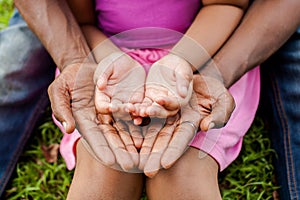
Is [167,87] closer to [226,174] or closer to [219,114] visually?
[219,114]

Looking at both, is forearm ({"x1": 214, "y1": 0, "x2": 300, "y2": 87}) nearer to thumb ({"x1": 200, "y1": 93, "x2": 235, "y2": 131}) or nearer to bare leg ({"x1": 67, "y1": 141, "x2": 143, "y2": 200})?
thumb ({"x1": 200, "y1": 93, "x2": 235, "y2": 131})

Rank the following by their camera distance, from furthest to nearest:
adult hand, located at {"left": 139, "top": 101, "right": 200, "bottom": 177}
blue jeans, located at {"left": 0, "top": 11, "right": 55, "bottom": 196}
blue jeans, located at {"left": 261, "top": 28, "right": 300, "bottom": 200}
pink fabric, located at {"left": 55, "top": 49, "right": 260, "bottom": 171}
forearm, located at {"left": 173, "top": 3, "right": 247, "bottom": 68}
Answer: blue jeans, located at {"left": 0, "top": 11, "right": 55, "bottom": 196}, blue jeans, located at {"left": 261, "top": 28, "right": 300, "bottom": 200}, forearm, located at {"left": 173, "top": 3, "right": 247, "bottom": 68}, pink fabric, located at {"left": 55, "top": 49, "right": 260, "bottom": 171}, adult hand, located at {"left": 139, "top": 101, "right": 200, "bottom": 177}

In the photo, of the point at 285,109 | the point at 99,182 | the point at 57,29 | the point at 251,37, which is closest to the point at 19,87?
the point at 57,29

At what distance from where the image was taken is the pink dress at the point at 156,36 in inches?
66.2

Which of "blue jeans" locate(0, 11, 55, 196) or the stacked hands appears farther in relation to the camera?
"blue jeans" locate(0, 11, 55, 196)

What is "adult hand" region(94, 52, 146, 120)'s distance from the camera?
56.8 inches

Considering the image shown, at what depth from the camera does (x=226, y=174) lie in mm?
1858

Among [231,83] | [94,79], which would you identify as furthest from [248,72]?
[94,79]

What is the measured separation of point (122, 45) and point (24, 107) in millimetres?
512

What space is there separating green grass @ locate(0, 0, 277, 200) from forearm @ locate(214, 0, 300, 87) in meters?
0.39

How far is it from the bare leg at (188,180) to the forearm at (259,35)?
1.12 feet

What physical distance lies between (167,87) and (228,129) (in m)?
0.27

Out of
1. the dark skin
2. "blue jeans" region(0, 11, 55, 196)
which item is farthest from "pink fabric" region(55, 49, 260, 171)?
"blue jeans" region(0, 11, 55, 196)

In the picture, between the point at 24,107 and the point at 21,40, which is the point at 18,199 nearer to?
the point at 24,107
